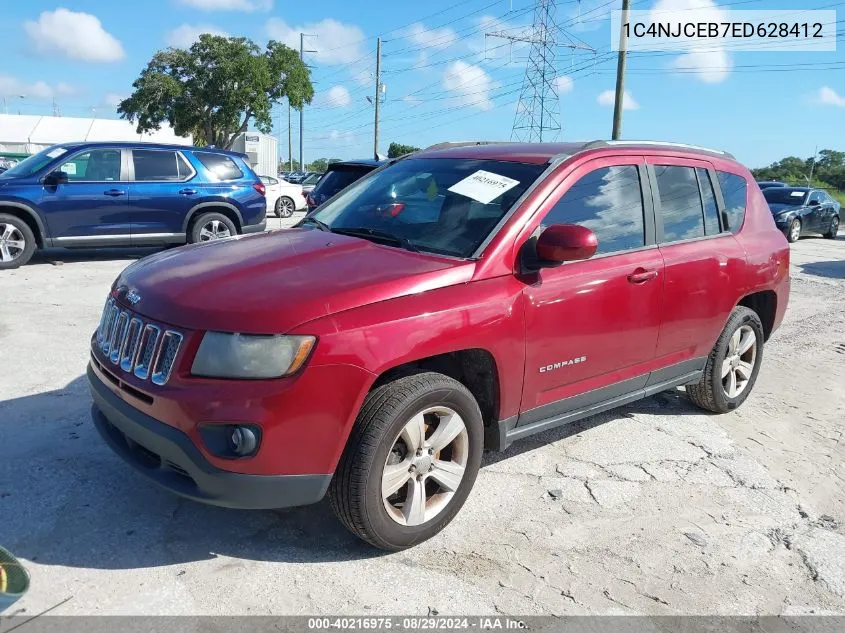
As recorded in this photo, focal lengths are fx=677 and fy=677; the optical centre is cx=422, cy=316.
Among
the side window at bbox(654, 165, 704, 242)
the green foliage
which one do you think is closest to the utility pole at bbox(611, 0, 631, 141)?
the side window at bbox(654, 165, 704, 242)

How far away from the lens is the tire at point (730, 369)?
4.51 metres

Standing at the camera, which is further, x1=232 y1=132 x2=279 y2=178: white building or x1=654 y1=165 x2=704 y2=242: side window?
x1=232 y1=132 x2=279 y2=178: white building

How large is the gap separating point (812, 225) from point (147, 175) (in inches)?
661

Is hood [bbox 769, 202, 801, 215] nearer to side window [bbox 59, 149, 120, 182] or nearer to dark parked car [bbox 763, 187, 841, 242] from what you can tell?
dark parked car [bbox 763, 187, 841, 242]

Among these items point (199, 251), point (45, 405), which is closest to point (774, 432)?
point (199, 251)

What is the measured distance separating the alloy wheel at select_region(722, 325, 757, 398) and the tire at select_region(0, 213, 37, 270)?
28.5 ft

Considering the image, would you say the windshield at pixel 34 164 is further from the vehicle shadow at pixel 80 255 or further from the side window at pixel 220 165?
the side window at pixel 220 165

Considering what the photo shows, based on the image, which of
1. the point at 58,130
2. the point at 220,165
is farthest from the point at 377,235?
the point at 58,130

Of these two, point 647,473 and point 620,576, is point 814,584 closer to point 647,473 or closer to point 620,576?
point 620,576

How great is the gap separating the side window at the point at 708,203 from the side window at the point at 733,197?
14cm

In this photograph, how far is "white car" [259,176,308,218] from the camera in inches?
747

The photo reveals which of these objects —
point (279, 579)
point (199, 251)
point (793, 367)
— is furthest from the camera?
point (793, 367)

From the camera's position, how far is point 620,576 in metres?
2.88

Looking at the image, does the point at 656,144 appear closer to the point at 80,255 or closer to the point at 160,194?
the point at 160,194
